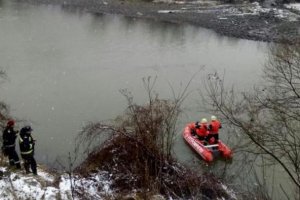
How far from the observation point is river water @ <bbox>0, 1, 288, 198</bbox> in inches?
559

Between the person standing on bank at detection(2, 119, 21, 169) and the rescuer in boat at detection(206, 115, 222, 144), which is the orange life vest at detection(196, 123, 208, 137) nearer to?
the rescuer in boat at detection(206, 115, 222, 144)

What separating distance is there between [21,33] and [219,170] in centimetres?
1483

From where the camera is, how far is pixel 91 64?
1911 centimetres

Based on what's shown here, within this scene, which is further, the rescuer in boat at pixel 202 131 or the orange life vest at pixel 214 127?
the rescuer in boat at pixel 202 131

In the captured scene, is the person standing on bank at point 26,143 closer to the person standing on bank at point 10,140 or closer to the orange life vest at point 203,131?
the person standing on bank at point 10,140

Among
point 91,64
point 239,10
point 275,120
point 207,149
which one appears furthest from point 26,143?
point 239,10

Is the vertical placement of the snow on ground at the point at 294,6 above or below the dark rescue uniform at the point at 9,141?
above

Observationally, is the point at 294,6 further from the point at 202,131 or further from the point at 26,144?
the point at 26,144

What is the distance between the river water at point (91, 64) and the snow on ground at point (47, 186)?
2348mm

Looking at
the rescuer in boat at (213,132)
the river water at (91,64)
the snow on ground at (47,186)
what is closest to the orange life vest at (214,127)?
the rescuer in boat at (213,132)

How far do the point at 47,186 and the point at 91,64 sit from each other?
10623 mm

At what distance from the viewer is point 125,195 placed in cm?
909

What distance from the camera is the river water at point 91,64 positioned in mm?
14211

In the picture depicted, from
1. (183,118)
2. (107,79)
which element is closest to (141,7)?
(107,79)
